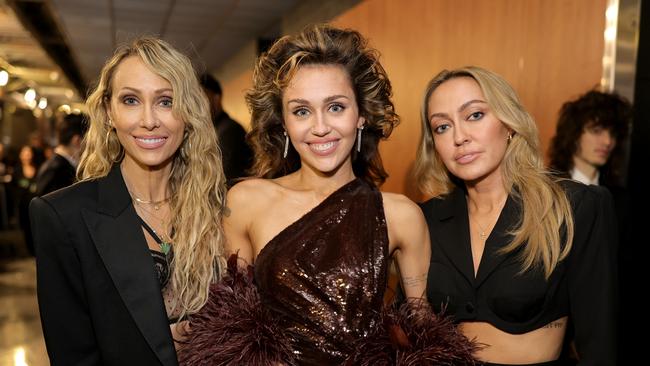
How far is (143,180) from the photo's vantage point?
77.2 inches

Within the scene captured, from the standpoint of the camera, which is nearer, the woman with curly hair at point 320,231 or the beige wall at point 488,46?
the woman with curly hair at point 320,231

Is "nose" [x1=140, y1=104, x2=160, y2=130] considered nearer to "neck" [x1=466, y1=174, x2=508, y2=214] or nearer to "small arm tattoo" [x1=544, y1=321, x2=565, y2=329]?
"neck" [x1=466, y1=174, x2=508, y2=214]

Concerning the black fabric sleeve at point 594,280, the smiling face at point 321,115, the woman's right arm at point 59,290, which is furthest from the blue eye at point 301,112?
the black fabric sleeve at point 594,280

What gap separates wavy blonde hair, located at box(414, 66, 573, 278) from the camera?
1.90 m

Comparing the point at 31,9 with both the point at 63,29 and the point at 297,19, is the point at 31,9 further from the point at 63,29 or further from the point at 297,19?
the point at 297,19

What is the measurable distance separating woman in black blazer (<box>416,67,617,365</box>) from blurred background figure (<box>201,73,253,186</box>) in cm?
248

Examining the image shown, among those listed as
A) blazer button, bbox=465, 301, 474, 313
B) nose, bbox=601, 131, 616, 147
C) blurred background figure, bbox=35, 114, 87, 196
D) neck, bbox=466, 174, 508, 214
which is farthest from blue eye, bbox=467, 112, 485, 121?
blurred background figure, bbox=35, 114, 87, 196

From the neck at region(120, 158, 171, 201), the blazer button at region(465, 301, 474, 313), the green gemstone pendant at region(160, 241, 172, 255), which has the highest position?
the neck at region(120, 158, 171, 201)

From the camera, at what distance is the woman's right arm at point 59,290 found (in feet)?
5.35

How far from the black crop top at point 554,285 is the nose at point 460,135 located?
0.92 feet

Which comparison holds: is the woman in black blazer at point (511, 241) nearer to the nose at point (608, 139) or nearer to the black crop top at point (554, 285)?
the black crop top at point (554, 285)

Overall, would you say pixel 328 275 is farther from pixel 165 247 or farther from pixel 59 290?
pixel 59 290

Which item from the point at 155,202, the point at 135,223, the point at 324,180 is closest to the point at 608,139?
the point at 324,180

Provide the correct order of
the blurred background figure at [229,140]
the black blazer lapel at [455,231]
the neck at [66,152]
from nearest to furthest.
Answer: the black blazer lapel at [455,231] < the blurred background figure at [229,140] < the neck at [66,152]
